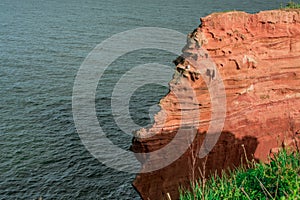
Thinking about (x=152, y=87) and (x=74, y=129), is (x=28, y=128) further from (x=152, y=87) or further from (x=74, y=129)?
(x=152, y=87)

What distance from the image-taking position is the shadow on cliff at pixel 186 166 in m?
17.8

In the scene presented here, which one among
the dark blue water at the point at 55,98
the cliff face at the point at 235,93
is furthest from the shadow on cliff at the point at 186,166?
the dark blue water at the point at 55,98

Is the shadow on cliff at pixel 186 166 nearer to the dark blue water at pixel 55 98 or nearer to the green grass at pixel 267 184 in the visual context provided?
the dark blue water at pixel 55 98

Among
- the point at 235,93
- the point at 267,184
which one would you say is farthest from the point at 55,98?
the point at 267,184

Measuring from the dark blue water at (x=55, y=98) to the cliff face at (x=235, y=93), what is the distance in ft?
19.2

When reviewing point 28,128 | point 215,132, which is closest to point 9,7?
point 28,128

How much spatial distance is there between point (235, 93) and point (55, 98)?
19056 millimetres

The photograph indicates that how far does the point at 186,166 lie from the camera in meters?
18.1

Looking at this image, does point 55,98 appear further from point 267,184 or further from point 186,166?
point 267,184

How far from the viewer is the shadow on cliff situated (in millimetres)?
17844

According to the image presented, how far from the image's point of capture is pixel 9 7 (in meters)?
66.9

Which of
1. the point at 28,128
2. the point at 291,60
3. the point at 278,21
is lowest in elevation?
the point at 28,128

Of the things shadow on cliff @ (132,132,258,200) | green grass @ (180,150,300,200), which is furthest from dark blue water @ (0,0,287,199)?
green grass @ (180,150,300,200)

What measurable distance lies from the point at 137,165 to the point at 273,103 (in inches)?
393
